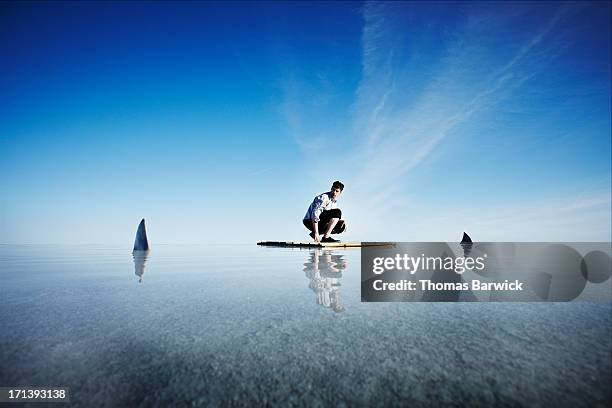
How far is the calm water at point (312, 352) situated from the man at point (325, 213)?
7601 millimetres

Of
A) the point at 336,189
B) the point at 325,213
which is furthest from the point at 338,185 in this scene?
the point at 325,213

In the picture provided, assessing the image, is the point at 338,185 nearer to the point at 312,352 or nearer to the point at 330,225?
the point at 330,225

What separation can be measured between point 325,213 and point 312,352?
29.1 ft

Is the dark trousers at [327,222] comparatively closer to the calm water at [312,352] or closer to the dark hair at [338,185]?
the dark hair at [338,185]

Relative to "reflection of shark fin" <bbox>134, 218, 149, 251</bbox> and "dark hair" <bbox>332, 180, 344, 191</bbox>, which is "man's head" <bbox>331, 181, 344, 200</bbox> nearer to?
"dark hair" <bbox>332, 180, 344, 191</bbox>

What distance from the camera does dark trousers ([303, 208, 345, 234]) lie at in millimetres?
9914

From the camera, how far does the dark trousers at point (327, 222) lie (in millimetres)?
9914

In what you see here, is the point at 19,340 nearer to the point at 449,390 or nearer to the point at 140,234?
the point at 449,390

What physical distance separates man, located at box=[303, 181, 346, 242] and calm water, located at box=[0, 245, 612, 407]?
760 centimetres

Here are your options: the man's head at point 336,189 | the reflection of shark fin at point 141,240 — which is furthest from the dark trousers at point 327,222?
the reflection of shark fin at point 141,240

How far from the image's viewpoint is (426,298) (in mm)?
2285

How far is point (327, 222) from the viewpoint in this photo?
10188mm

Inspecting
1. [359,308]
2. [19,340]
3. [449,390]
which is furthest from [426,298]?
[19,340]

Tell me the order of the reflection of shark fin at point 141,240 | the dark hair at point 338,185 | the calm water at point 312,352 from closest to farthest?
1. the calm water at point 312,352
2. the dark hair at point 338,185
3. the reflection of shark fin at point 141,240
